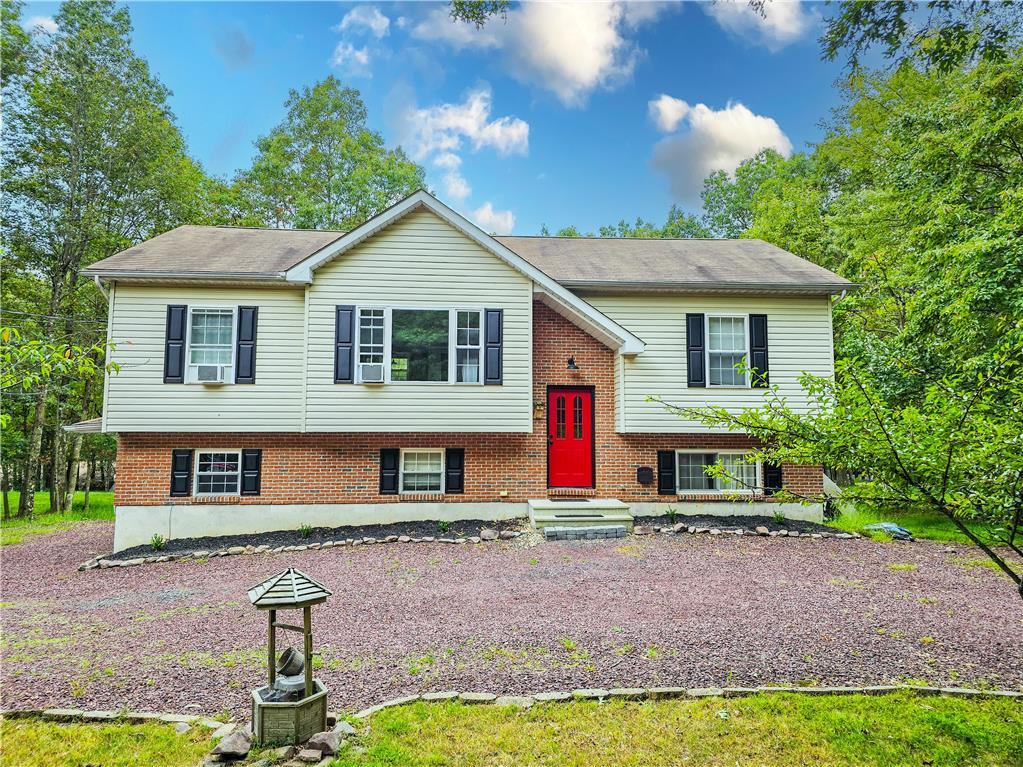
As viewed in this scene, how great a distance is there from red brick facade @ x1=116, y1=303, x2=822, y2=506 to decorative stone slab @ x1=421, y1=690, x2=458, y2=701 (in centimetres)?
689

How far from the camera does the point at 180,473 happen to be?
10.5 metres

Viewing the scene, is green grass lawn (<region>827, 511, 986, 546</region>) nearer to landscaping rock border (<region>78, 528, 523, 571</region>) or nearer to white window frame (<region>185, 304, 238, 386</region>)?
landscaping rock border (<region>78, 528, 523, 571</region>)

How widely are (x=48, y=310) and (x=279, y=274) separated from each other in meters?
13.1

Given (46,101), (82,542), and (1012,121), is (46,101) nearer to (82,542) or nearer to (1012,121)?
(82,542)

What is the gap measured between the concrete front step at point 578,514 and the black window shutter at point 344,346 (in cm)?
457

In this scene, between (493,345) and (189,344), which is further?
(493,345)

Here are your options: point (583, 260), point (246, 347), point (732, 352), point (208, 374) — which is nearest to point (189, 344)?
point (208, 374)

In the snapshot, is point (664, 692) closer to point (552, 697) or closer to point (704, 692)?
point (704, 692)

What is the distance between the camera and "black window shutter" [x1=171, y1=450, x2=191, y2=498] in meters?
10.5

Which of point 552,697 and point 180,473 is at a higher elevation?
point 180,473

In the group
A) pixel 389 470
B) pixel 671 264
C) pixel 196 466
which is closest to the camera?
pixel 196 466

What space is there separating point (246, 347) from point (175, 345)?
4.40ft

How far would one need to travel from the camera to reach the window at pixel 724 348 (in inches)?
460

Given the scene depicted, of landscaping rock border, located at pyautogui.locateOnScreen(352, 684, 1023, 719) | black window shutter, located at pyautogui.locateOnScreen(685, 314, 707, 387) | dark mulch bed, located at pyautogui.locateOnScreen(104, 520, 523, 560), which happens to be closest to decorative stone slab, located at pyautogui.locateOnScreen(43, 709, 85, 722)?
landscaping rock border, located at pyautogui.locateOnScreen(352, 684, 1023, 719)
